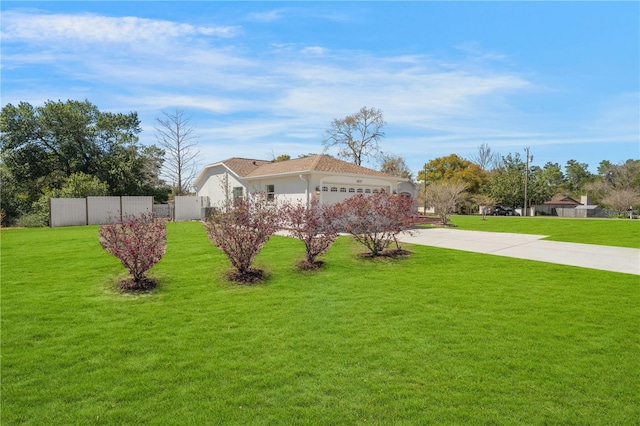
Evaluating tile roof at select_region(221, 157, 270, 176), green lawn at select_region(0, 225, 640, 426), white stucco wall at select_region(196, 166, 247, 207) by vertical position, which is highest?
tile roof at select_region(221, 157, 270, 176)

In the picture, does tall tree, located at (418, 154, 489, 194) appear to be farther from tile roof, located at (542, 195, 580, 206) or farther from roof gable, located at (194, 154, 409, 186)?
roof gable, located at (194, 154, 409, 186)

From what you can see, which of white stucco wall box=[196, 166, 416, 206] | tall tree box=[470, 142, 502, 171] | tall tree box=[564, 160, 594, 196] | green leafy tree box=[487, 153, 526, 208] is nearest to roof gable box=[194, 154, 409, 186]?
white stucco wall box=[196, 166, 416, 206]

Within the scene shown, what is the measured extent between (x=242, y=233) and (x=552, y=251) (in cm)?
962

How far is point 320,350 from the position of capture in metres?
3.92

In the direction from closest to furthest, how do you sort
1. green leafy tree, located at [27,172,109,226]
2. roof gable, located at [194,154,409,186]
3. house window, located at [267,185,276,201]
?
roof gable, located at [194,154,409,186], house window, located at [267,185,276,201], green leafy tree, located at [27,172,109,226]

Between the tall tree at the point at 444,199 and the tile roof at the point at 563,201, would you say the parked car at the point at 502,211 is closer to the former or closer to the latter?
the tile roof at the point at 563,201

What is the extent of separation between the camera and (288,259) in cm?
891

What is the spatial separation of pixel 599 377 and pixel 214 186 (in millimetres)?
23742

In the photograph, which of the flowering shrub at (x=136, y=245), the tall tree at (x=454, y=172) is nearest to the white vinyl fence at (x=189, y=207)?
the flowering shrub at (x=136, y=245)

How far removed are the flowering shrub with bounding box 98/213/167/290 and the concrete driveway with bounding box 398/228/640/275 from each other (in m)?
8.79

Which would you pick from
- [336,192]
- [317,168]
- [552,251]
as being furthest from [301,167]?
[552,251]

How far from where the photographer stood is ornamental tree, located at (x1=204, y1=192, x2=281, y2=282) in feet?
22.5

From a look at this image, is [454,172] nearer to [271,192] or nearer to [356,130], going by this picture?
[356,130]

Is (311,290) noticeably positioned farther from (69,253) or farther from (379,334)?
(69,253)
